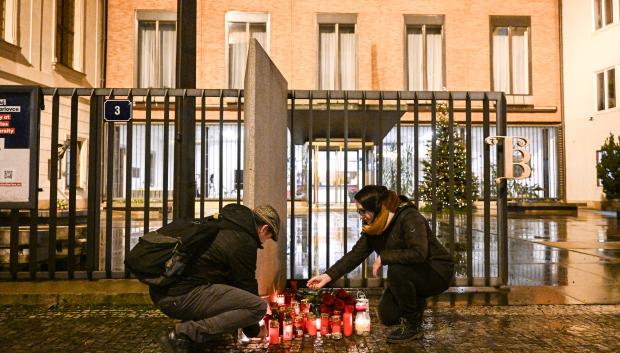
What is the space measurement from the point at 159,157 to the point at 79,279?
1645 centimetres

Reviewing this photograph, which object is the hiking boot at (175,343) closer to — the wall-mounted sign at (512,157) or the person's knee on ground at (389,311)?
the person's knee on ground at (389,311)

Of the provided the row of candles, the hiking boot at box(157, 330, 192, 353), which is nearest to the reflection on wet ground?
the row of candles

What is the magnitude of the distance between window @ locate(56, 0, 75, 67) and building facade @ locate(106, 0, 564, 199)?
318cm

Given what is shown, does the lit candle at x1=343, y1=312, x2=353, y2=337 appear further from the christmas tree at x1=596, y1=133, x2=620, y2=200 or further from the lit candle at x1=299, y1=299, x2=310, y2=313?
the christmas tree at x1=596, y1=133, x2=620, y2=200

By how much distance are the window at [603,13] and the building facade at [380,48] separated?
176 cm

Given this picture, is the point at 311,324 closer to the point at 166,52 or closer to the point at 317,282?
the point at 317,282

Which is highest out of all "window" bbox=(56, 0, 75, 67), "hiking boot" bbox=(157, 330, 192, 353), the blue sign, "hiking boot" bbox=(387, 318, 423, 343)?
"window" bbox=(56, 0, 75, 67)

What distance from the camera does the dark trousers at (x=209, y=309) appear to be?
3420mm

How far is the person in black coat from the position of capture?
402 centimetres

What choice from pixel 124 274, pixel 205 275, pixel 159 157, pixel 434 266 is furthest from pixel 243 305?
pixel 159 157

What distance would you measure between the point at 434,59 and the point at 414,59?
976mm

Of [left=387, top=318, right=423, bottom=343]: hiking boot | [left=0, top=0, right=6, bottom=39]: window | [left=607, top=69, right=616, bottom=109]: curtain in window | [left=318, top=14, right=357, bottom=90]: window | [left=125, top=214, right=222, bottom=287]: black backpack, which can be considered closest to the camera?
[left=125, top=214, right=222, bottom=287]: black backpack

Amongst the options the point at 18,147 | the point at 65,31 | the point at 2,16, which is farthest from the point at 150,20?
the point at 18,147

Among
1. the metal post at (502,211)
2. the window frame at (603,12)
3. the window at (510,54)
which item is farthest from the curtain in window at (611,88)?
the metal post at (502,211)
